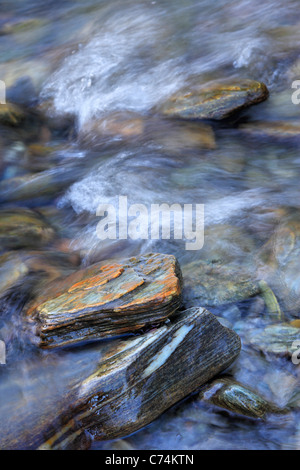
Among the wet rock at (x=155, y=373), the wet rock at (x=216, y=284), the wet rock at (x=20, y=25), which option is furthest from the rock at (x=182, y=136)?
the wet rock at (x=20, y=25)

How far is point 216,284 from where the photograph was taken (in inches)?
156

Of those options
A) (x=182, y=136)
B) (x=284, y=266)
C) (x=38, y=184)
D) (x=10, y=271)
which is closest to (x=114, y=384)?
(x=10, y=271)

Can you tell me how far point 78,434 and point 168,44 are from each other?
6867mm

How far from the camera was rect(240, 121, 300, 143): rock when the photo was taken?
6.09 m

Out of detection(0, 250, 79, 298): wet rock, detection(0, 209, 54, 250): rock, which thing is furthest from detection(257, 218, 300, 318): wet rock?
detection(0, 209, 54, 250): rock

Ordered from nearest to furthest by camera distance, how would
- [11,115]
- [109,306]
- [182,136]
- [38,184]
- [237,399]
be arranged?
[237,399], [109,306], [38,184], [182,136], [11,115]

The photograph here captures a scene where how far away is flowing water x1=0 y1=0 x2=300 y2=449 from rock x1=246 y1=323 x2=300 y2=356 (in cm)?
6

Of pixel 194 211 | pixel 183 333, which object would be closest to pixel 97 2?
pixel 194 211

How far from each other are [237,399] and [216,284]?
3.36 ft

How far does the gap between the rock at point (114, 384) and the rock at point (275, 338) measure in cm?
36

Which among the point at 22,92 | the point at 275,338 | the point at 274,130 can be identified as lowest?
the point at 275,338

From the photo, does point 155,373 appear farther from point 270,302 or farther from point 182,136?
point 182,136

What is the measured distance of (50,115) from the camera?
24.7 ft

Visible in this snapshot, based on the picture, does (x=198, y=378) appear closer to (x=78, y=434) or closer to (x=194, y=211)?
(x=78, y=434)
